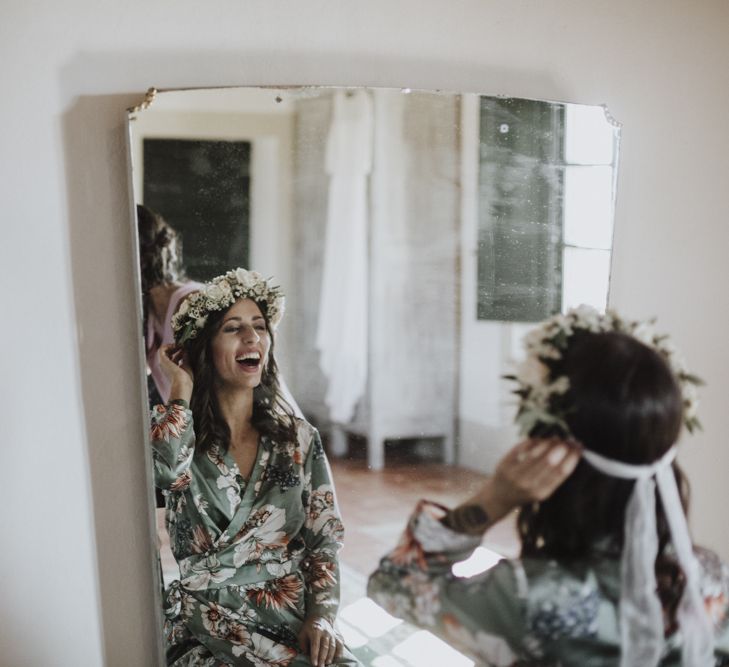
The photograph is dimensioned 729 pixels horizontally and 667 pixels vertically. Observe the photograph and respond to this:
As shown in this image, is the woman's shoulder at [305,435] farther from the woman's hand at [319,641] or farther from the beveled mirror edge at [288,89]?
the beveled mirror edge at [288,89]

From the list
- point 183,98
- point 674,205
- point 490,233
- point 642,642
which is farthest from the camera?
point 674,205

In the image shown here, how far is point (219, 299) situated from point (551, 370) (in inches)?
20.8

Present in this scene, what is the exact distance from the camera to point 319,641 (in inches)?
54.0

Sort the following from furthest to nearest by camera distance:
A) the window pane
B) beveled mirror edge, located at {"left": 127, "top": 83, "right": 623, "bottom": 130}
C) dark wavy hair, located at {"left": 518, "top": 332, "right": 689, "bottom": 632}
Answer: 1. the window pane
2. beveled mirror edge, located at {"left": 127, "top": 83, "right": 623, "bottom": 130}
3. dark wavy hair, located at {"left": 518, "top": 332, "right": 689, "bottom": 632}

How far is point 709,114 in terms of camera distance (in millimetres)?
1650

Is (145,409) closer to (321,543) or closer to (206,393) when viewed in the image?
(206,393)

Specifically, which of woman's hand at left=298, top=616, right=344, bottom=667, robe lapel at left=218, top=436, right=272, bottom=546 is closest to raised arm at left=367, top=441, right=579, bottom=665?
woman's hand at left=298, top=616, right=344, bottom=667

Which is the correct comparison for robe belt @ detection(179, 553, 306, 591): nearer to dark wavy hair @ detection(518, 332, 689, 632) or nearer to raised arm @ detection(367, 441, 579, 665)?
raised arm @ detection(367, 441, 579, 665)

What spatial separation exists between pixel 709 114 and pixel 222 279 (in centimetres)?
100

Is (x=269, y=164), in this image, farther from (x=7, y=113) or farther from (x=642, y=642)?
(x=642, y=642)

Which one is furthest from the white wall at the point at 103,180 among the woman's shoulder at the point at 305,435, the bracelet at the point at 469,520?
the bracelet at the point at 469,520

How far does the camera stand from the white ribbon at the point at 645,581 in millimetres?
1229

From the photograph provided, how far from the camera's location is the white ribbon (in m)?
1.23

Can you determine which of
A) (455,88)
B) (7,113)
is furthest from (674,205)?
(7,113)
